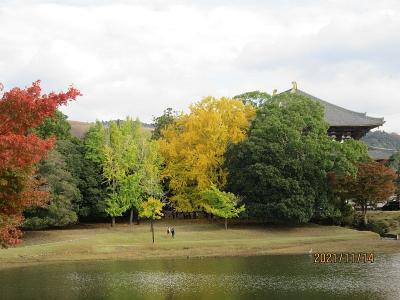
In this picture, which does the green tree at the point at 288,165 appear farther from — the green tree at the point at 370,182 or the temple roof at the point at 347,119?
the temple roof at the point at 347,119

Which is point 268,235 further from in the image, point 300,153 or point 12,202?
point 12,202

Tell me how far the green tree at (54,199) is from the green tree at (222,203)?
592 inches

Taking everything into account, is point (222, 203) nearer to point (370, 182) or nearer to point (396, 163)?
point (370, 182)

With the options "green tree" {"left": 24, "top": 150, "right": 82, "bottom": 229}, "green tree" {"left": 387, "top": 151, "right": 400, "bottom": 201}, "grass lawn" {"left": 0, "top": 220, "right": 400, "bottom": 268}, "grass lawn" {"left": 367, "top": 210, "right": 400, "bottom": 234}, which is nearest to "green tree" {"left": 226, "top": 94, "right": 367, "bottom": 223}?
"grass lawn" {"left": 0, "top": 220, "right": 400, "bottom": 268}

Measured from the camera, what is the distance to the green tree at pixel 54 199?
59219mm

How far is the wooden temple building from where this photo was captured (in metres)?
74.1

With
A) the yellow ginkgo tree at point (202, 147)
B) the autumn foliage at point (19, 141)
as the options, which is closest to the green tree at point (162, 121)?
the yellow ginkgo tree at point (202, 147)

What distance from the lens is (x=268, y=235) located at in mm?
59719

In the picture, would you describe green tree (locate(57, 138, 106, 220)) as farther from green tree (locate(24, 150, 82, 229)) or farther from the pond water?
the pond water

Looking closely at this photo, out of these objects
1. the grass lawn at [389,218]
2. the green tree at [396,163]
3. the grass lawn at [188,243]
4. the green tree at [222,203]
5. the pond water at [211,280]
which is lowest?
the pond water at [211,280]

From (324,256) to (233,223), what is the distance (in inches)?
914

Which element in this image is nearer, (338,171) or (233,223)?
(338,171)

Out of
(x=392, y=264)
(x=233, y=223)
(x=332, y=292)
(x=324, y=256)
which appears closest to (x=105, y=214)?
(x=233, y=223)

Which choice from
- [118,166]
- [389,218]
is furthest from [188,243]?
[389,218]
